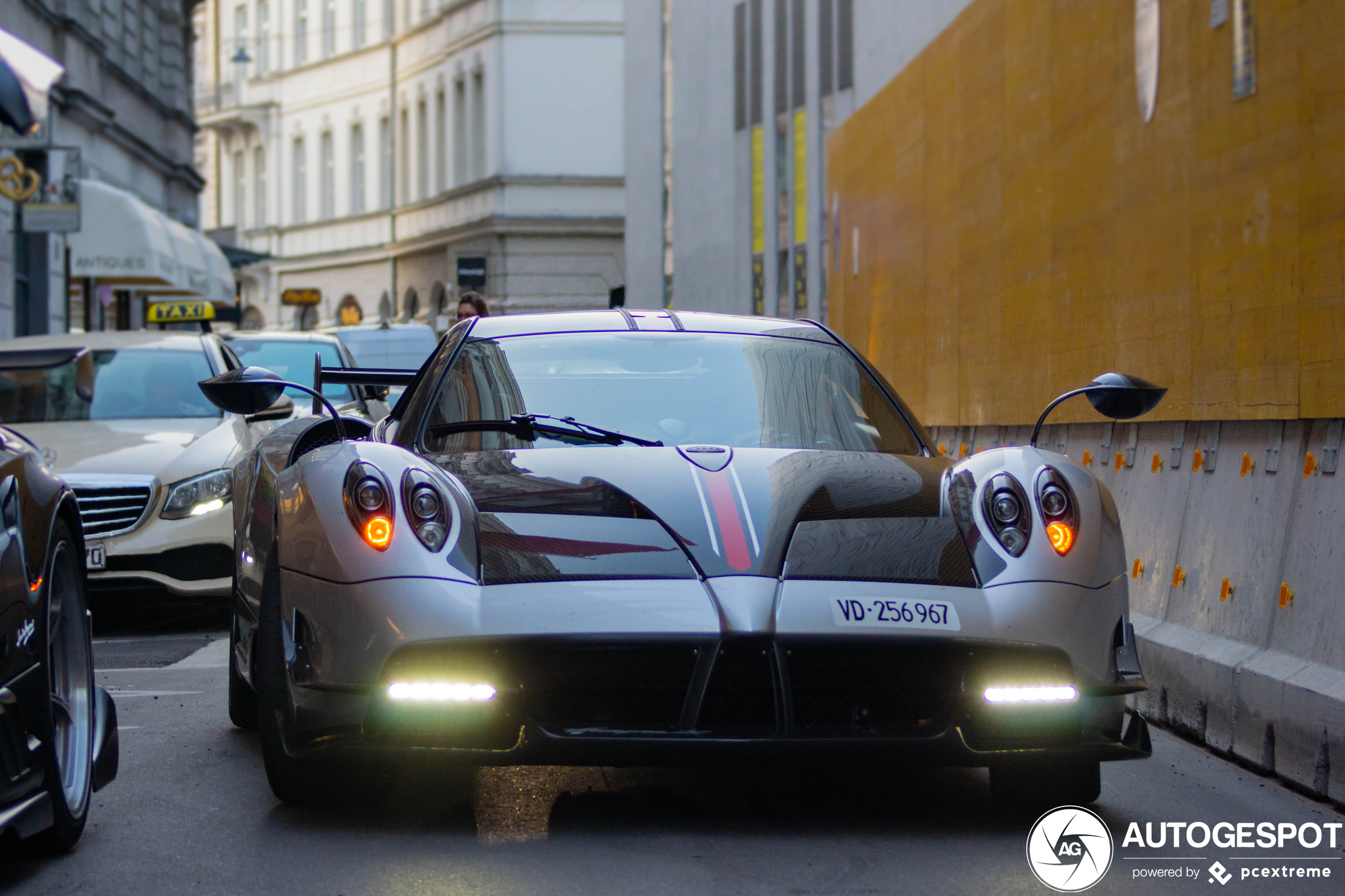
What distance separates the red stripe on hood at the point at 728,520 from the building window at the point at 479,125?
138 feet

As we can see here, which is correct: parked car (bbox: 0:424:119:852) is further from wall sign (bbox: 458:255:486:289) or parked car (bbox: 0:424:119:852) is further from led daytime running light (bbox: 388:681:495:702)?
wall sign (bbox: 458:255:486:289)

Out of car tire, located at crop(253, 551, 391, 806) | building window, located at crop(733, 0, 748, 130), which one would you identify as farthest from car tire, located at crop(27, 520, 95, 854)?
building window, located at crop(733, 0, 748, 130)

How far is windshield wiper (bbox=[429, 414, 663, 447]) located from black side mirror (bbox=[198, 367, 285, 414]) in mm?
694

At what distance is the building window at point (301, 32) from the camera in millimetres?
55500

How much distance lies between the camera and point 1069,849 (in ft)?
13.4

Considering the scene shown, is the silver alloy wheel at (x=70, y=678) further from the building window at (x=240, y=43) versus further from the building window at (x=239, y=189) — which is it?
the building window at (x=239, y=189)

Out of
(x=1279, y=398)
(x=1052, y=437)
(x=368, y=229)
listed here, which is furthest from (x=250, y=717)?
(x=368, y=229)

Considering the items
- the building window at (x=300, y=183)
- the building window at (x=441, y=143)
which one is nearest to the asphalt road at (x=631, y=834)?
the building window at (x=441, y=143)

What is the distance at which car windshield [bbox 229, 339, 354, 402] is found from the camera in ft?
43.8

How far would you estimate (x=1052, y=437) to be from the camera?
8609 mm

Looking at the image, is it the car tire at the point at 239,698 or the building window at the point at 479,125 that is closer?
the car tire at the point at 239,698

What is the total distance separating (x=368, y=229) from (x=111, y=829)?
48509 mm

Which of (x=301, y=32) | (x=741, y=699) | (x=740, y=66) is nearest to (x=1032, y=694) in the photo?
(x=741, y=699)

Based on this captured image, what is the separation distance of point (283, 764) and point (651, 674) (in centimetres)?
99
